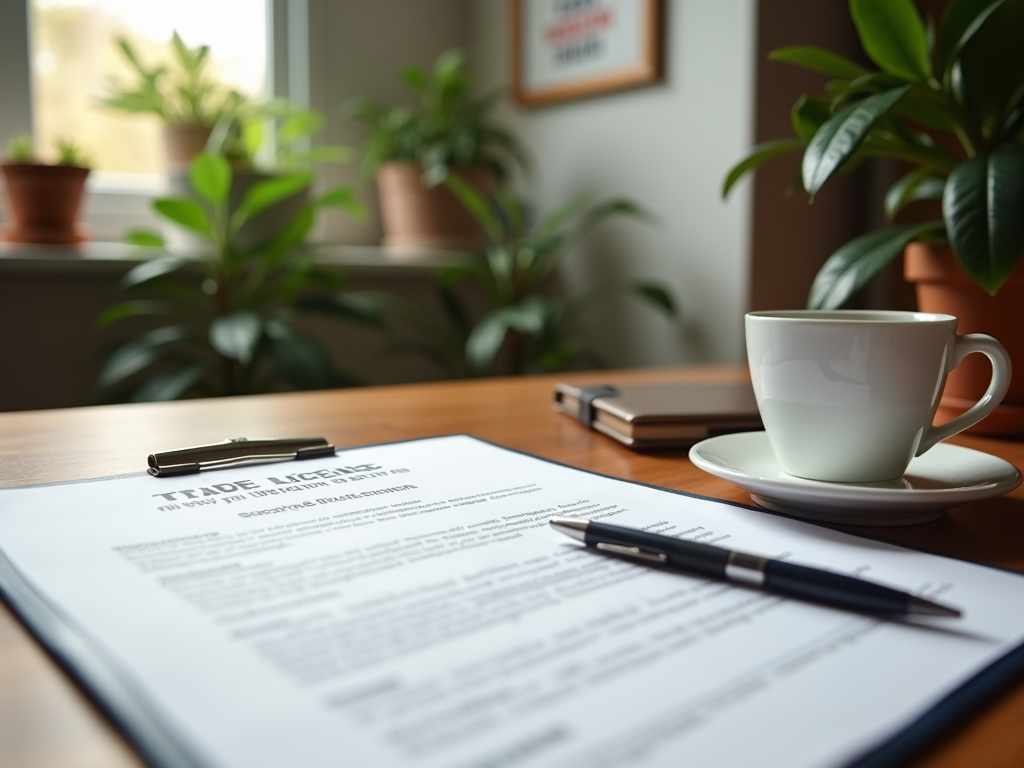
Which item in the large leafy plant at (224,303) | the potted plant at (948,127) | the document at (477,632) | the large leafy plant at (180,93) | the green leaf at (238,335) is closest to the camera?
the document at (477,632)

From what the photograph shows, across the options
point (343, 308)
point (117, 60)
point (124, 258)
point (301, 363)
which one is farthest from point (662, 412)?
point (117, 60)

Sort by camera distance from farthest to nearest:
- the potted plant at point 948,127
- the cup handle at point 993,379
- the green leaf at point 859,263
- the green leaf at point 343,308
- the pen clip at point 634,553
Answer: the green leaf at point 343,308, the green leaf at point 859,263, the potted plant at point 948,127, the cup handle at point 993,379, the pen clip at point 634,553

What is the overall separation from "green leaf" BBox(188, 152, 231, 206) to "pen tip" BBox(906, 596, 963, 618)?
1419mm

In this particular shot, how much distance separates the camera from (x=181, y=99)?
185 cm

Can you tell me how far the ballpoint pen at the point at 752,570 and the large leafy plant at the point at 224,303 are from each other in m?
1.08

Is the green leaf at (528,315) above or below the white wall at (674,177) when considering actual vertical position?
below

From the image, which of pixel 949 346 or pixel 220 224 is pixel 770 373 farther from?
pixel 220 224

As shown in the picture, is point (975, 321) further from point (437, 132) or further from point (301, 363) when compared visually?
point (437, 132)

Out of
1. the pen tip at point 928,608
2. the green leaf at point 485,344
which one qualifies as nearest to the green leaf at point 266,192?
the green leaf at point 485,344

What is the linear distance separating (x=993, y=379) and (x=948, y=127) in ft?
1.03

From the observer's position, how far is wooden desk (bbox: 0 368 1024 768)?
0.26 meters

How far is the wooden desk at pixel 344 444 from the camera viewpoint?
10.0 inches

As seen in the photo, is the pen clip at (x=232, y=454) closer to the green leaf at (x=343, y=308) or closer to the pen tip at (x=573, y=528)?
the pen tip at (x=573, y=528)

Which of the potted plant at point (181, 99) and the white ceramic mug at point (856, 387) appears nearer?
the white ceramic mug at point (856, 387)
